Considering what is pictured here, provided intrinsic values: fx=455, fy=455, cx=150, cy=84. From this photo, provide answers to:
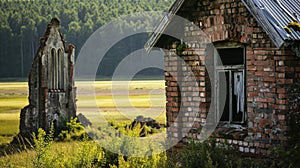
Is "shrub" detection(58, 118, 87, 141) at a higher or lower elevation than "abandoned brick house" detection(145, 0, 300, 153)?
lower

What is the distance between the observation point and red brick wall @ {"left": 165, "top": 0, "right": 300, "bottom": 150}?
789 cm

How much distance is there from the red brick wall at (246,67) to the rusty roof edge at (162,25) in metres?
0.35

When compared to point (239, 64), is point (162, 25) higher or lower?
higher

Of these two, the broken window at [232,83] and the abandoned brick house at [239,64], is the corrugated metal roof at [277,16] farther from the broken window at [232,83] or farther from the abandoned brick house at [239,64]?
the broken window at [232,83]

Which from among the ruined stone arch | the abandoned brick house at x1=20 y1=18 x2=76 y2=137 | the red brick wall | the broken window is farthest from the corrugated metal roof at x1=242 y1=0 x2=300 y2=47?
the ruined stone arch

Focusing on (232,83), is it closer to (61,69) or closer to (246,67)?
(246,67)

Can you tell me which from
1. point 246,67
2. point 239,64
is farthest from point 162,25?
point 246,67

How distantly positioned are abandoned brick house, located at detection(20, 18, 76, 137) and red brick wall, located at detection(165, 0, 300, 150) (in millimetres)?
9528

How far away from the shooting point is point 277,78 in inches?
312

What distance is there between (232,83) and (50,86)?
11325mm

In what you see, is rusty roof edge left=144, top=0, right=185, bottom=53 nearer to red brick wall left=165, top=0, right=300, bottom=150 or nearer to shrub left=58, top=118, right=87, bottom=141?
red brick wall left=165, top=0, right=300, bottom=150

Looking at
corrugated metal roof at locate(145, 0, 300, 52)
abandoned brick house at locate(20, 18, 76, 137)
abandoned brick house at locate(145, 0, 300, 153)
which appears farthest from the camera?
abandoned brick house at locate(20, 18, 76, 137)

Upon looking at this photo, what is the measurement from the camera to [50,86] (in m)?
18.8

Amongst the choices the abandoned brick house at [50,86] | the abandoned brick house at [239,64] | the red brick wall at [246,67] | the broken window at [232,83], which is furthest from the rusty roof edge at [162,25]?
the abandoned brick house at [50,86]
